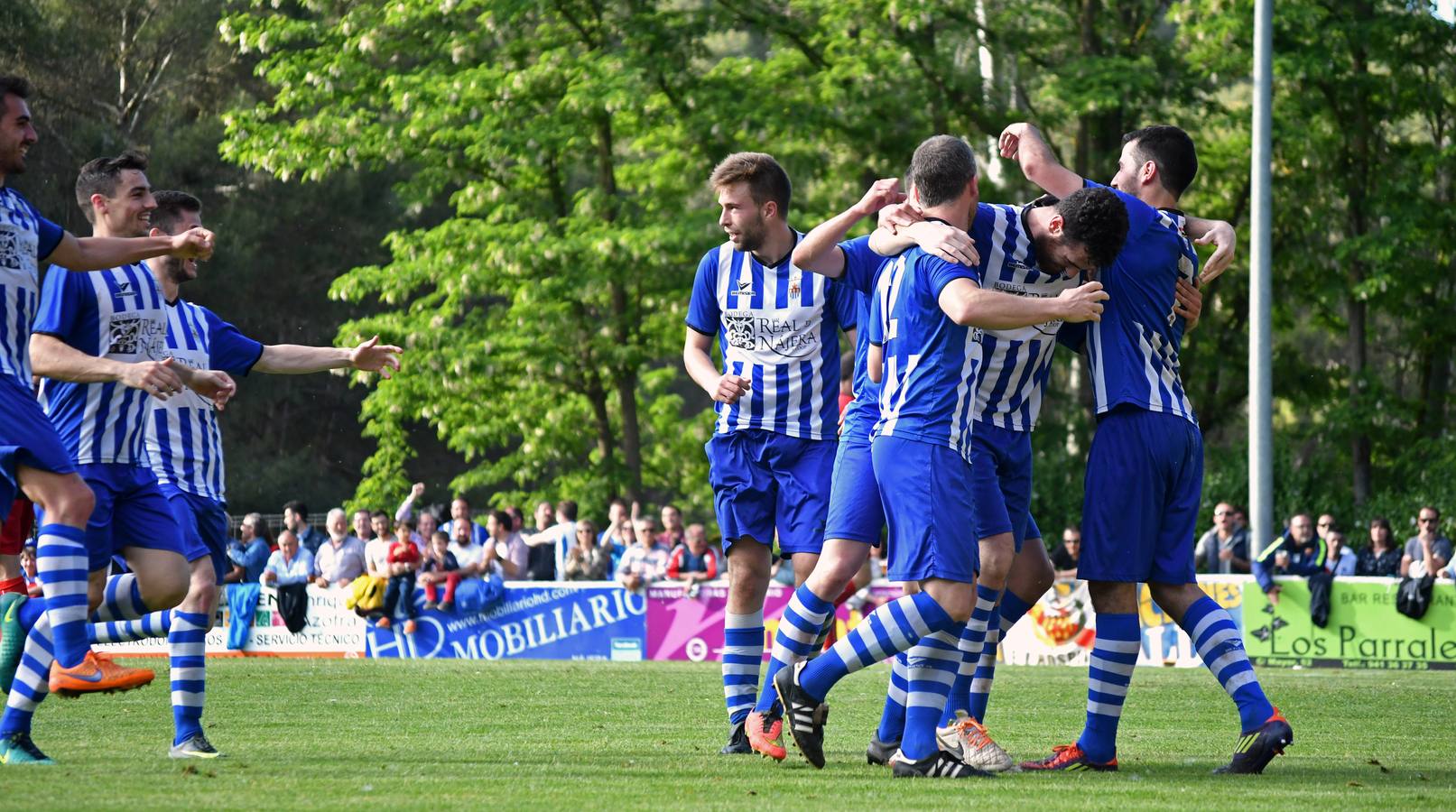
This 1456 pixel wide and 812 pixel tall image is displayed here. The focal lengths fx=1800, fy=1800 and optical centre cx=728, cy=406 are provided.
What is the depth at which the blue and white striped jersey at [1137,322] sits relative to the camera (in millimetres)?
7387

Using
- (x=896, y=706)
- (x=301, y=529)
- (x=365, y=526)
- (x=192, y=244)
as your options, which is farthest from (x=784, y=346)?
(x=365, y=526)

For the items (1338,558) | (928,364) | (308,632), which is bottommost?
(308,632)

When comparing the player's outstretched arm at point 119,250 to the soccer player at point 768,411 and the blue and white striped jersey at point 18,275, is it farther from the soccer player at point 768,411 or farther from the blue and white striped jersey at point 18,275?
the soccer player at point 768,411

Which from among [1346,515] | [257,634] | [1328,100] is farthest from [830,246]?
[1328,100]

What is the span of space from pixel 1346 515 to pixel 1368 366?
6.91m

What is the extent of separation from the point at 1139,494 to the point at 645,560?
1391 centimetres

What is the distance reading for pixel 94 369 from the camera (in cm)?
721

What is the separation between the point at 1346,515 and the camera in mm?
24672

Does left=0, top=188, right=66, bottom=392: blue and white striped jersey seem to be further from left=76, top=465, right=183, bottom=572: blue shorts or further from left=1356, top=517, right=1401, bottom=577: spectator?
left=1356, top=517, right=1401, bottom=577: spectator

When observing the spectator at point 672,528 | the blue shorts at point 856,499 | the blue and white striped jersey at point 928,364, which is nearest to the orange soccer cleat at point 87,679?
the blue shorts at point 856,499

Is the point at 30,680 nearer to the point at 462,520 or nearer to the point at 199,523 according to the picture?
the point at 199,523

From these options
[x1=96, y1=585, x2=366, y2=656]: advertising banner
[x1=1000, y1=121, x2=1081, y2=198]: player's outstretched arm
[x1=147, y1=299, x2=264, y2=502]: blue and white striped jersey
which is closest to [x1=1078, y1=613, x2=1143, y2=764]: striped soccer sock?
[x1=1000, y1=121, x2=1081, y2=198]: player's outstretched arm

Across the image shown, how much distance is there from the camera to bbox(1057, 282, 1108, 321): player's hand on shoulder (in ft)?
21.8

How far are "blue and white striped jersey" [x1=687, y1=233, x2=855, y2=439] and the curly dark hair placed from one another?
144 centimetres
